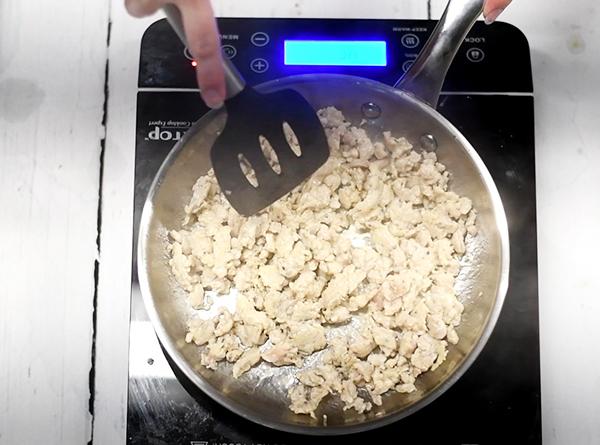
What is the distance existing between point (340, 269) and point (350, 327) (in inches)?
3.1

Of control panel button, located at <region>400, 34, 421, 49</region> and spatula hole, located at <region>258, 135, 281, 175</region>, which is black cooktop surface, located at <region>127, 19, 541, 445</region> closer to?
control panel button, located at <region>400, 34, 421, 49</region>

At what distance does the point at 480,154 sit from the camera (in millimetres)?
1004

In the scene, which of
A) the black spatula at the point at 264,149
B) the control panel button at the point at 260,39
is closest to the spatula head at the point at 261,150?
the black spatula at the point at 264,149

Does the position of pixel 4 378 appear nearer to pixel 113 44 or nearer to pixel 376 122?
pixel 113 44

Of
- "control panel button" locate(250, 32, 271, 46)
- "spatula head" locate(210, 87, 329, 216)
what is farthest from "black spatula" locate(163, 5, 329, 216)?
"control panel button" locate(250, 32, 271, 46)

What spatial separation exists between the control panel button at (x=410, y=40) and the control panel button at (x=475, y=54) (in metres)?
0.07

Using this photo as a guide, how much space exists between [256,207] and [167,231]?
12cm

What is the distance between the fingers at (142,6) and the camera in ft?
2.38

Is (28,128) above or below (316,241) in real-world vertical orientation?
above

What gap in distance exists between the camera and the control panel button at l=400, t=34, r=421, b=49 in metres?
1.03

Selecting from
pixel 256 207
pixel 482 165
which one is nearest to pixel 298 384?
pixel 256 207

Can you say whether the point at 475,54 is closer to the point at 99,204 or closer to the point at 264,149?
the point at 264,149

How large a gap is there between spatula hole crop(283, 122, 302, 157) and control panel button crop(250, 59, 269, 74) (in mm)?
104

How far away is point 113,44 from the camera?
106 cm
